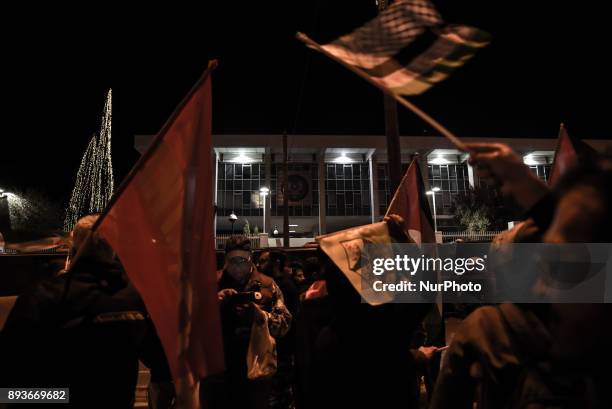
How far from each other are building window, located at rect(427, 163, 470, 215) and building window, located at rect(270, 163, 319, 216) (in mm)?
12779

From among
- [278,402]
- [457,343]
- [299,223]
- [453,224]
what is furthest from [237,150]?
[457,343]

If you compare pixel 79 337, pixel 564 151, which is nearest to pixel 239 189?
pixel 564 151

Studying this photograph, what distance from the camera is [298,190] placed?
128 feet

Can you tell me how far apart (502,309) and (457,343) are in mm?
221

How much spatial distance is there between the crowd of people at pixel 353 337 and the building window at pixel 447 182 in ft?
129

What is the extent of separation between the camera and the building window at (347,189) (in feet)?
129

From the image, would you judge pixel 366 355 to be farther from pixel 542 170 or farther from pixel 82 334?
pixel 542 170

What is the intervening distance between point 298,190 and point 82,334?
121ft

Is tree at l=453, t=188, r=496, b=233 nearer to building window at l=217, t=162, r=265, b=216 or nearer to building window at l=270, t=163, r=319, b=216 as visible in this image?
building window at l=270, t=163, r=319, b=216

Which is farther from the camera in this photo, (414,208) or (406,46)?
(414,208)

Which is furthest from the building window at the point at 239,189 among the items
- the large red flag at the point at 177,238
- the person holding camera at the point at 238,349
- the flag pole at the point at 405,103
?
the flag pole at the point at 405,103

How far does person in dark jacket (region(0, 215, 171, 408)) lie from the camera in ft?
6.89

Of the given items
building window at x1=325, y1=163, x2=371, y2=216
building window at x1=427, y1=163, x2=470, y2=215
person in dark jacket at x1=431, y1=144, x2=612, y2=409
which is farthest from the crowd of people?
building window at x1=427, y1=163, x2=470, y2=215

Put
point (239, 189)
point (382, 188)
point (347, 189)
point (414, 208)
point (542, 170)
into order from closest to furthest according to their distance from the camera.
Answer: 1. point (414, 208)
2. point (239, 189)
3. point (382, 188)
4. point (347, 189)
5. point (542, 170)
